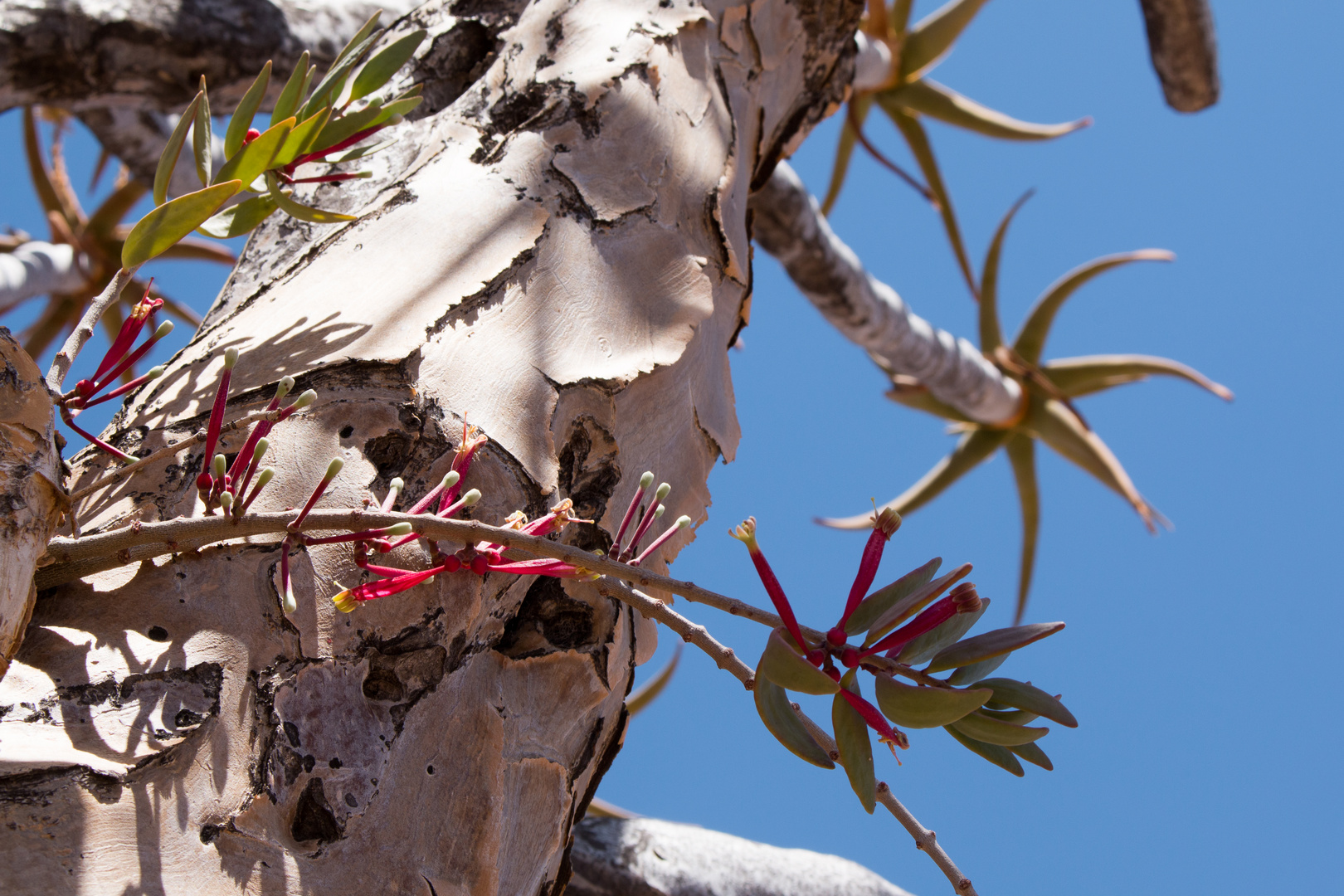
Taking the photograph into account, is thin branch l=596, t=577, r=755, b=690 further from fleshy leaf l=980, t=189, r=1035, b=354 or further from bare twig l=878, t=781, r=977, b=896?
fleshy leaf l=980, t=189, r=1035, b=354

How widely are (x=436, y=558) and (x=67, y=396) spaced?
230mm

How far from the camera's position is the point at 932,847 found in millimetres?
458

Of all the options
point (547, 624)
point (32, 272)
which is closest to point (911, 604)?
point (547, 624)

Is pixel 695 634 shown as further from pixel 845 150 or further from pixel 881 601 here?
pixel 845 150

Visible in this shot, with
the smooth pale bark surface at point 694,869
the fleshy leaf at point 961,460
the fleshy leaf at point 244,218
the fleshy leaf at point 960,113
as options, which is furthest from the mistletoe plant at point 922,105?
the fleshy leaf at point 244,218

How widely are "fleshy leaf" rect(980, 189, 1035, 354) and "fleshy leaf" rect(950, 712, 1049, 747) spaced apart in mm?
2582

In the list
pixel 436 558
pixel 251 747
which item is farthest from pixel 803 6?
pixel 251 747

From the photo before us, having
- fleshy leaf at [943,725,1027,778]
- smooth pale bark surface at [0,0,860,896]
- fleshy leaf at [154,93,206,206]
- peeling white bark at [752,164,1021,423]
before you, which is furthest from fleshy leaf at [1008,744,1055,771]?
peeling white bark at [752,164,1021,423]

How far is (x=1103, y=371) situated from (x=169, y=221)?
294 cm

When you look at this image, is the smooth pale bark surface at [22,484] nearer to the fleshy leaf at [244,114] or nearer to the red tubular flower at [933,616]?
the fleshy leaf at [244,114]

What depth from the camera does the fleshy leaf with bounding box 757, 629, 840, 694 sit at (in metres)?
0.38

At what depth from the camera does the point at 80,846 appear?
0.39 metres

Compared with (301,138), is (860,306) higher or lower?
higher

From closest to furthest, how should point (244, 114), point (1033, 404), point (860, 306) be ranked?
point (244, 114) < point (860, 306) < point (1033, 404)
